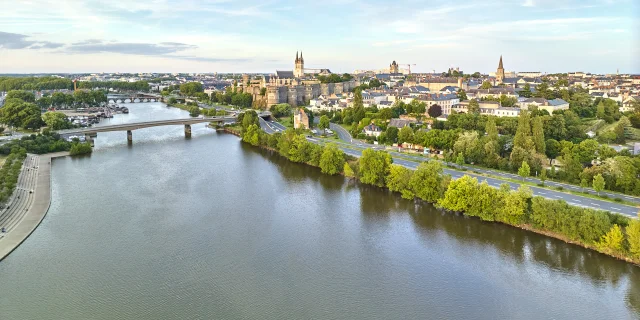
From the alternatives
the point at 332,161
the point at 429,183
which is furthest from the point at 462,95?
the point at 429,183

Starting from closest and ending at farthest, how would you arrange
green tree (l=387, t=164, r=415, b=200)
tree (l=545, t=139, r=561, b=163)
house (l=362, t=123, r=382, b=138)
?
green tree (l=387, t=164, r=415, b=200), tree (l=545, t=139, r=561, b=163), house (l=362, t=123, r=382, b=138)

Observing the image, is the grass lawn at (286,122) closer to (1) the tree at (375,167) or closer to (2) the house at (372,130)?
(2) the house at (372,130)

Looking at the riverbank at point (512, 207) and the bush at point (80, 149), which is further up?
the bush at point (80, 149)

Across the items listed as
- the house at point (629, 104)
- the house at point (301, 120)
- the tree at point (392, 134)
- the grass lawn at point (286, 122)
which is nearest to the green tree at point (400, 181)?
the tree at point (392, 134)

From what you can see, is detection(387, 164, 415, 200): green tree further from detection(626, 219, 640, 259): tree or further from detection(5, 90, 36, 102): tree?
detection(5, 90, 36, 102): tree

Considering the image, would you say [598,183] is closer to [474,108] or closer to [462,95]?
[474,108]

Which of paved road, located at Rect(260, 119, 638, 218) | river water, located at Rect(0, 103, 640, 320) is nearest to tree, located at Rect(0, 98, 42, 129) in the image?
river water, located at Rect(0, 103, 640, 320)
